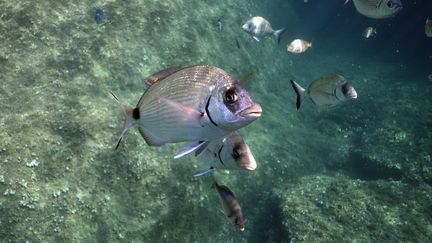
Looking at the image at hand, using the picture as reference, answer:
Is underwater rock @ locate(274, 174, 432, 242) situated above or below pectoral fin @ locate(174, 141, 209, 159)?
below

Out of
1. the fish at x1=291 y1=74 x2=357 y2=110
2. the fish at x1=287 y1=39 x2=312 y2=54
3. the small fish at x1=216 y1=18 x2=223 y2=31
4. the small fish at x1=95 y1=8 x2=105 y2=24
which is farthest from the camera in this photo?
the small fish at x1=216 y1=18 x2=223 y2=31

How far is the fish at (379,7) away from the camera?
494 cm

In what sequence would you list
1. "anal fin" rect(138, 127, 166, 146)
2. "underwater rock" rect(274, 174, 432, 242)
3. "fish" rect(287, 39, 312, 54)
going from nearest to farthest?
"anal fin" rect(138, 127, 166, 146) → "underwater rock" rect(274, 174, 432, 242) → "fish" rect(287, 39, 312, 54)

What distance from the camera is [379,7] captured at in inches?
197

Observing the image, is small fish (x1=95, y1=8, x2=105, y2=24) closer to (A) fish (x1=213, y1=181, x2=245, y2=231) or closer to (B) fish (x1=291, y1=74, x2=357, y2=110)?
(B) fish (x1=291, y1=74, x2=357, y2=110)

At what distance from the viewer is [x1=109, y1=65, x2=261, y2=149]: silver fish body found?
1.77m

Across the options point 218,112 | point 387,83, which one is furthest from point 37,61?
point 387,83

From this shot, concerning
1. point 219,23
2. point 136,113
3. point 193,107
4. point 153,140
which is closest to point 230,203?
point 153,140

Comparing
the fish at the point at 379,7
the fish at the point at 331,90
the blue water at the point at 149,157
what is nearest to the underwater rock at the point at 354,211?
the blue water at the point at 149,157

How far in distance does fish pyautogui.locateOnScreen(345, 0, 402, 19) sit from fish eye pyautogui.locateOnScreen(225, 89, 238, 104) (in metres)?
4.29

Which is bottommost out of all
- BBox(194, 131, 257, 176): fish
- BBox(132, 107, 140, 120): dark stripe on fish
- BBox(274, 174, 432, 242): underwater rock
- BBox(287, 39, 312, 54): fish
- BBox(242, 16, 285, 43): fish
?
BBox(274, 174, 432, 242): underwater rock

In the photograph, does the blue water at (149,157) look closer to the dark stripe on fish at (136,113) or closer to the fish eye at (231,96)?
the fish eye at (231,96)

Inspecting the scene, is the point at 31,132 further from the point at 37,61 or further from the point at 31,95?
the point at 37,61

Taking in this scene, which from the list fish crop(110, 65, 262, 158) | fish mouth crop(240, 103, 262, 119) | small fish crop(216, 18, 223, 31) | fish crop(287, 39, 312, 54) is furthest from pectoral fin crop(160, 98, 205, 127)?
small fish crop(216, 18, 223, 31)
